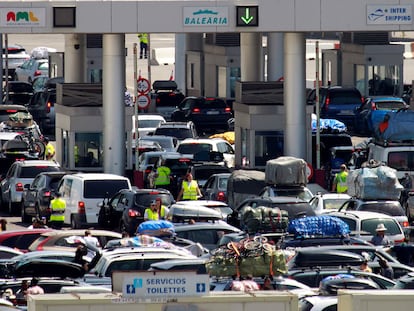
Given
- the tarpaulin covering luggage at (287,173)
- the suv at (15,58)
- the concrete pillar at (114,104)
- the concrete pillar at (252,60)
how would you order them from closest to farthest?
the tarpaulin covering luggage at (287,173) < the concrete pillar at (114,104) < the concrete pillar at (252,60) < the suv at (15,58)

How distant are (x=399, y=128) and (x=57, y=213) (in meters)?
9.28

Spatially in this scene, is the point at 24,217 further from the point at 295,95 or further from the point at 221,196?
the point at 295,95

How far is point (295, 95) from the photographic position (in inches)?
1666

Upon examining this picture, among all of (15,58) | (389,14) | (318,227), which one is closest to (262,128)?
(389,14)

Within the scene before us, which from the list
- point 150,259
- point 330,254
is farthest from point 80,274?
point 330,254

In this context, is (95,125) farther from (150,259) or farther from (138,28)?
(150,259)

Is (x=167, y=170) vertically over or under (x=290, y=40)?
under

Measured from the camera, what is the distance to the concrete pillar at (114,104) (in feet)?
136

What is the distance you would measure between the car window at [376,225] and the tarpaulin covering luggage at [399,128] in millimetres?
9468

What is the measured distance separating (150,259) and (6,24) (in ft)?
53.2

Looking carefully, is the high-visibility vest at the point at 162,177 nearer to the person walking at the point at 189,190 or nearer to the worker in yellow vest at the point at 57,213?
the person walking at the point at 189,190

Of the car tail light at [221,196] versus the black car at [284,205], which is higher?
the black car at [284,205]

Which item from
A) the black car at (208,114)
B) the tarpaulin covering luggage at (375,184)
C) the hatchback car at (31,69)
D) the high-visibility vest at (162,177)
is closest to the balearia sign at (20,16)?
the high-visibility vest at (162,177)

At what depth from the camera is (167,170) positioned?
39969 mm
